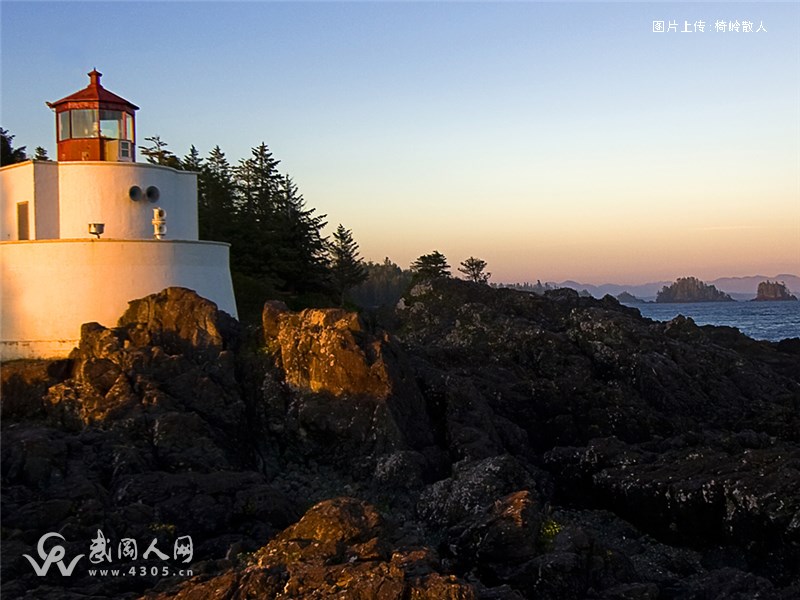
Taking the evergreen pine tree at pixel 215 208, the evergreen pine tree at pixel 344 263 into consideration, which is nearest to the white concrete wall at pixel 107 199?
the evergreen pine tree at pixel 215 208

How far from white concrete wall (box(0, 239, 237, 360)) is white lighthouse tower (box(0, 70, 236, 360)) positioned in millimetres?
26

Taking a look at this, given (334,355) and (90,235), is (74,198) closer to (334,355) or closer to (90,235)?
(90,235)

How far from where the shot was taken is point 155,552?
34.2ft

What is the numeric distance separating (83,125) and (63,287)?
5.31 metres

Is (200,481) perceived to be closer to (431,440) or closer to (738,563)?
(431,440)

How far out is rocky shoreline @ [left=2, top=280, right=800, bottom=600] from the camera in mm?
9734

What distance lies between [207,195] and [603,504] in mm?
28559

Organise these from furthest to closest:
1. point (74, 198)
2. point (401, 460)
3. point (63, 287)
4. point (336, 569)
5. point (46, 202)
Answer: point (74, 198)
point (46, 202)
point (63, 287)
point (401, 460)
point (336, 569)

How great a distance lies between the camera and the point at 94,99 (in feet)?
71.2

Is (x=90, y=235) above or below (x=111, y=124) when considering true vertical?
below

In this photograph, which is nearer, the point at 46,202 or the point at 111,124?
the point at 46,202

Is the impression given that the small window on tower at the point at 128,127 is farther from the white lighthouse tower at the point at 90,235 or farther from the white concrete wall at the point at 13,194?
the white concrete wall at the point at 13,194

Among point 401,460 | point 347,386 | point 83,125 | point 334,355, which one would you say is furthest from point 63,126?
point 401,460

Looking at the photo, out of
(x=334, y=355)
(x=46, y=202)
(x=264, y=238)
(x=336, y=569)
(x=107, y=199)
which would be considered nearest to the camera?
(x=336, y=569)
